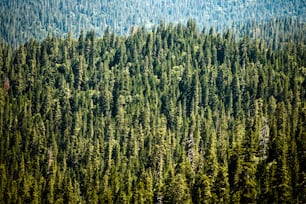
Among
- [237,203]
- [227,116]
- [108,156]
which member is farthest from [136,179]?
[227,116]

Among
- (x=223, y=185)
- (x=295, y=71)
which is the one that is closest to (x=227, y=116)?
(x=295, y=71)

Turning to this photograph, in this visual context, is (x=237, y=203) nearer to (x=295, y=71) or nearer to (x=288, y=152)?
(x=288, y=152)

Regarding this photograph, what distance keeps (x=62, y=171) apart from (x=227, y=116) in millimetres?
58894

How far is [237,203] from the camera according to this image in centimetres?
11056

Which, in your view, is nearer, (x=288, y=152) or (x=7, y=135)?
(x=288, y=152)

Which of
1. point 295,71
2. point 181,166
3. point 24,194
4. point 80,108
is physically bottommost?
point 24,194

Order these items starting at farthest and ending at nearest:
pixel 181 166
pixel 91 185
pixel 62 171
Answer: pixel 62 171 < pixel 91 185 < pixel 181 166

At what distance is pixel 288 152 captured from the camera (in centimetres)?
12069

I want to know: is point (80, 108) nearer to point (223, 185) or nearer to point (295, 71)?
point (295, 71)

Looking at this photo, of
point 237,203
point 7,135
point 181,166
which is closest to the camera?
point 237,203

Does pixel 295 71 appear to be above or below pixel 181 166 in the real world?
above

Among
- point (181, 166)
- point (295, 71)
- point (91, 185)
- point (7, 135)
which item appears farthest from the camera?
point (295, 71)

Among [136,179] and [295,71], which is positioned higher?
[295,71]

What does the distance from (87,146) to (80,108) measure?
24247 mm
